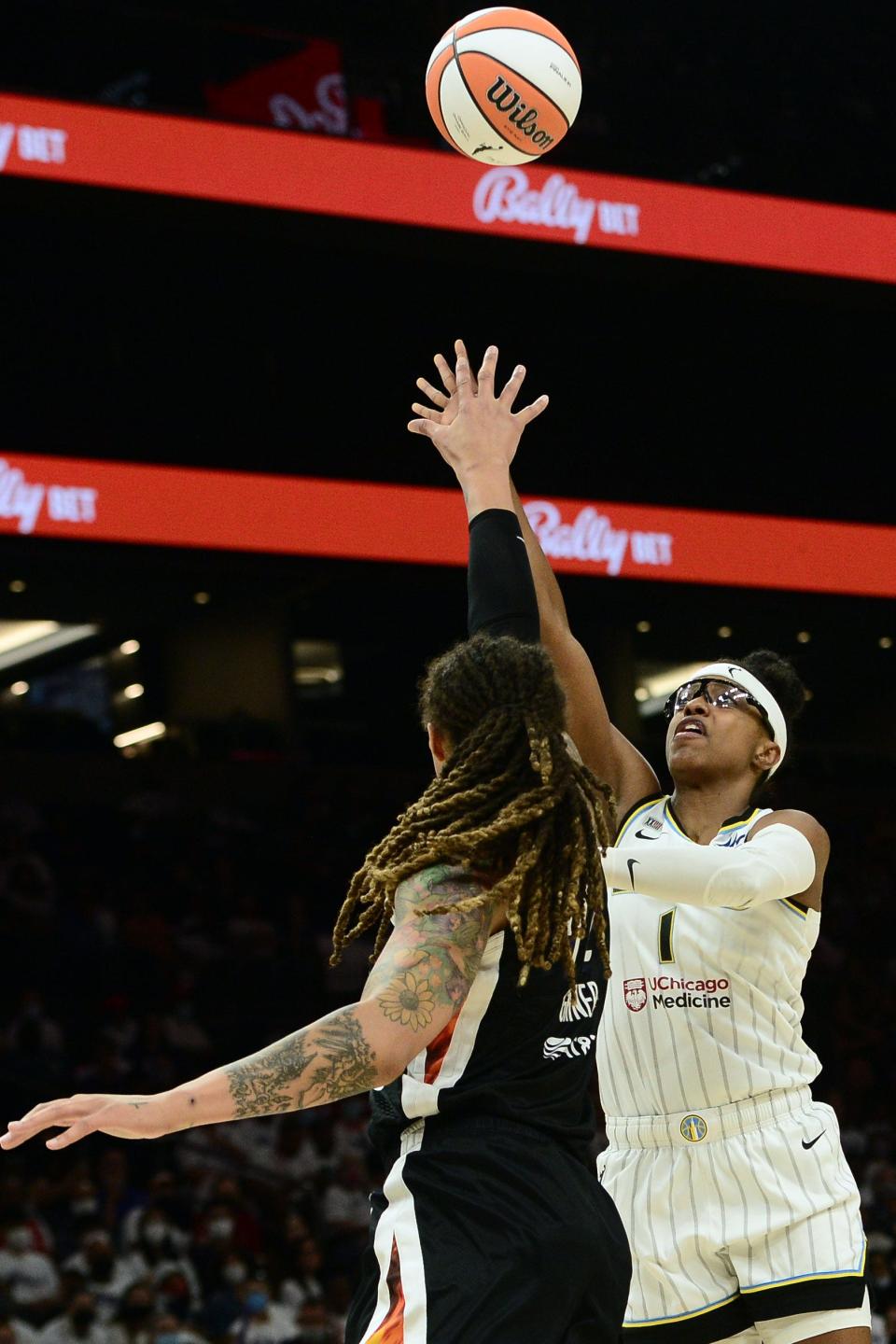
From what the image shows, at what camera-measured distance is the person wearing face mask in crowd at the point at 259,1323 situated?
9.78 meters

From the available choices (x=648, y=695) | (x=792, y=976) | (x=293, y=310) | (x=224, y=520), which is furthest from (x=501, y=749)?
(x=648, y=695)

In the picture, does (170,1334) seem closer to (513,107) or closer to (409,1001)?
(513,107)

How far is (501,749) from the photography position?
117 inches

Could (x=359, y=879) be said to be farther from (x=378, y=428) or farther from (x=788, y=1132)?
(x=378, y=428)

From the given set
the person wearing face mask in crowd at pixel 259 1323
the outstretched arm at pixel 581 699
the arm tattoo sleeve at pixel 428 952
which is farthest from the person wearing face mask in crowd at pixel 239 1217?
the arm tattoo sleeve at pixel 428 952

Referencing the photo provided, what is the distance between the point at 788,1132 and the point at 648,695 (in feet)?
53.7

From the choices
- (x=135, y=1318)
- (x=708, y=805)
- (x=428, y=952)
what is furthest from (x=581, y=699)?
(x=135, y=1318)

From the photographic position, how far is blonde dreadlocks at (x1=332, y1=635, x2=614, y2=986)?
2871 millimetres

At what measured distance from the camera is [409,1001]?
2730mm

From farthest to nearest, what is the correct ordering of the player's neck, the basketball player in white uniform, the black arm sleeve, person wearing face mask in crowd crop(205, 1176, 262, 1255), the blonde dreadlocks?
person wearing face mask in crowd crop(205, 1176, 262, 1255) < the player's neck < the basketball player in white uniform < the black arm sleeve < the blonde dreadlocks

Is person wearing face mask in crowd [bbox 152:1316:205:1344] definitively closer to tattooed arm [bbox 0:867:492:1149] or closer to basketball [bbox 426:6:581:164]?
basketball [bbox 426:6:581:164]

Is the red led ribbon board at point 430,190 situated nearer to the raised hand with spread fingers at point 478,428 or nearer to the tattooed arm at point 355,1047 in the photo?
the raised hand with spread fingers at point 478,428

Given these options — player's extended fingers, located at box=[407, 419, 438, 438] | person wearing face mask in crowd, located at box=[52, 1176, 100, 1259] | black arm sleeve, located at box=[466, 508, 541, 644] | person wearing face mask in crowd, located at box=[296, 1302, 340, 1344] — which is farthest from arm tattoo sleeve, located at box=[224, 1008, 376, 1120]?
person wearing face mask in crowd, located at box=[52, 1176, 100, 1259]

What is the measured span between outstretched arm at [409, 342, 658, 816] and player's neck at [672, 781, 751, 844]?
0.39 feet
